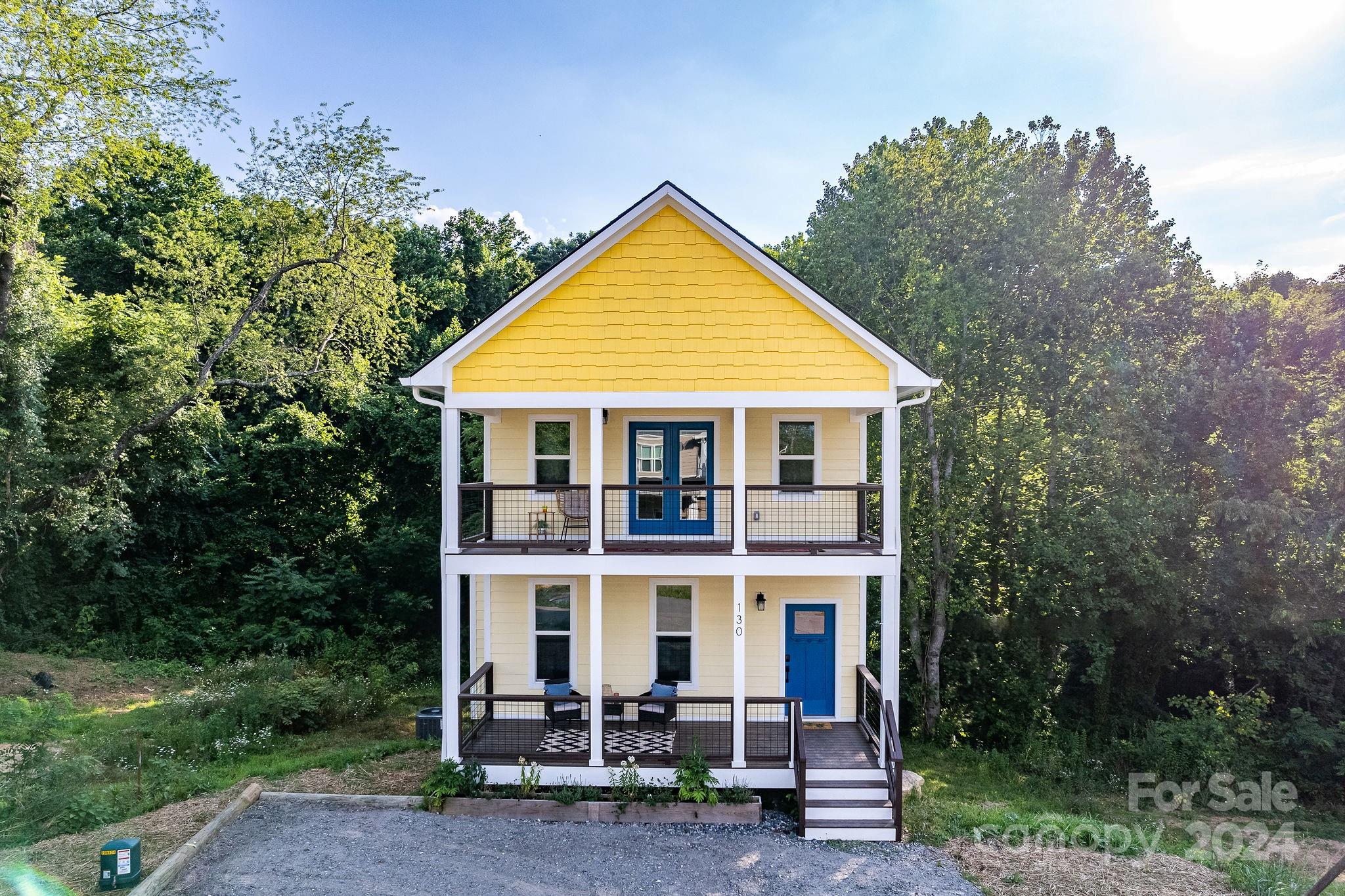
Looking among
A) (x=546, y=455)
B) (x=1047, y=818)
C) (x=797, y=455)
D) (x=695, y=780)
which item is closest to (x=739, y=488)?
(x=797, y=455)

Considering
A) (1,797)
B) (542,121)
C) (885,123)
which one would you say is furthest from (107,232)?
(885,123)

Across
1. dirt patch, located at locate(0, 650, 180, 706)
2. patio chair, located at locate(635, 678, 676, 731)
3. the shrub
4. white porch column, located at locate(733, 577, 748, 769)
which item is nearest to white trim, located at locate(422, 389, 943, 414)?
white porch column, located at locate(733, 577, 748, 769)

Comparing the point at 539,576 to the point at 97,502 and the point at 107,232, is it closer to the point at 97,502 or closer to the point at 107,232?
the point at 97,502

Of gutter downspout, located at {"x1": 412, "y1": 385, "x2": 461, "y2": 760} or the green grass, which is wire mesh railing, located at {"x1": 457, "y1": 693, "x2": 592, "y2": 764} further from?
the green grass

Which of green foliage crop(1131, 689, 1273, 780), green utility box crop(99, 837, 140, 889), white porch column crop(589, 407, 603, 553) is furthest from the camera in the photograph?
green foliage crop(1131, 689, 1273, 780)

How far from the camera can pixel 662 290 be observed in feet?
37.3

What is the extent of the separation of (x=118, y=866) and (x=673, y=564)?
7673 millimetres

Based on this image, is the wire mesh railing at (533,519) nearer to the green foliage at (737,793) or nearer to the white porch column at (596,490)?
the white porch column at (596,490)

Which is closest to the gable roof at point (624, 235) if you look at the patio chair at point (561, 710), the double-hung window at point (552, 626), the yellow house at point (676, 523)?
the yellow house at point (676, 523)

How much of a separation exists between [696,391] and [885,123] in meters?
12.4

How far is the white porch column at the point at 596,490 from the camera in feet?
36.3

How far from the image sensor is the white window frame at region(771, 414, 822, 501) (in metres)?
12.8

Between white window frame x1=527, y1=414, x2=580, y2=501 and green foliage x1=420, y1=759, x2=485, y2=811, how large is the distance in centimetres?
462

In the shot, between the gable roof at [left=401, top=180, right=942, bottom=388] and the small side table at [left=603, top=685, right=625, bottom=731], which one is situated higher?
the gable roof at [left=401, top=180, right=942, bottom=388]
